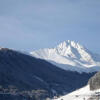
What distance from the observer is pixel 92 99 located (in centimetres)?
17550

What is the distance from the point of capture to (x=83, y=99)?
184 m

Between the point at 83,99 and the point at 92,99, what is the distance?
30.2 ft

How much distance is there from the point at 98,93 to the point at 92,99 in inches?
494

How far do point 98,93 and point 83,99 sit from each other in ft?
26.0

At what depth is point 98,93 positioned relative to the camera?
18738cm

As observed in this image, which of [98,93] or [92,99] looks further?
[98,93]
